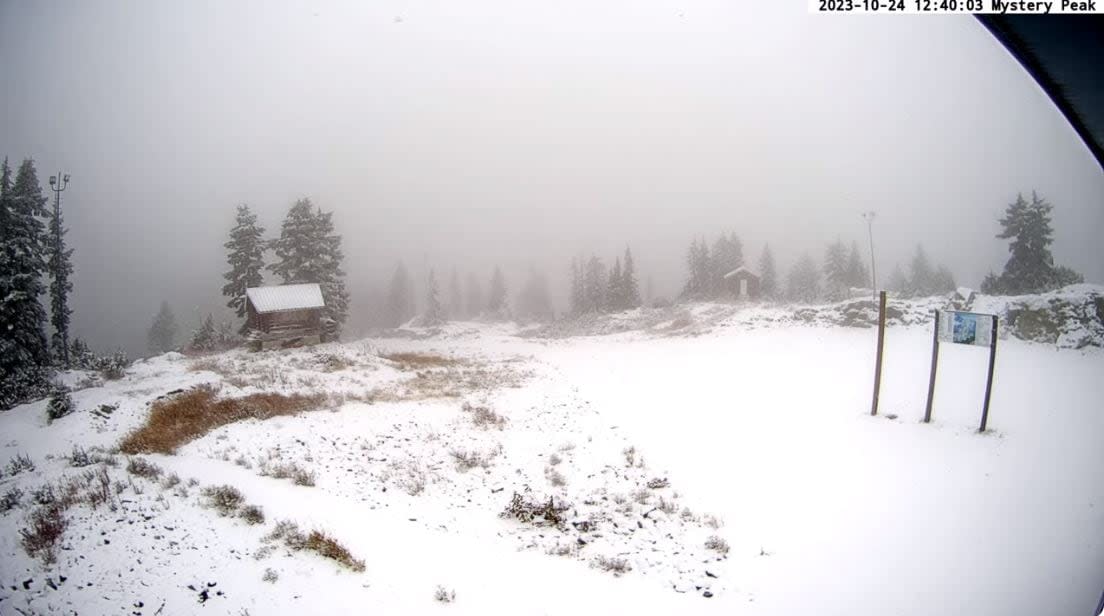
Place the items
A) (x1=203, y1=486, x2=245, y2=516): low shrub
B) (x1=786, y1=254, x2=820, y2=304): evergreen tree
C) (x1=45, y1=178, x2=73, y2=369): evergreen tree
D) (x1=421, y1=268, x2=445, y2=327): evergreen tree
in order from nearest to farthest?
(x1=45, y1=178, x2=73, y2=369): evergreen tree
(x1=203, y1=486, x2=245, y2=516): low shrub
(x1=786, y1=254, x2=820, y2=304): evergreen tree
(x1=421, y1=268, x2=445, y2=327): evergreen tree

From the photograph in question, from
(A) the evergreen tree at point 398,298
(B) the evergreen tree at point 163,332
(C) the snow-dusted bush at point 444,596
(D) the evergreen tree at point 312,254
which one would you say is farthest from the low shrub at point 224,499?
(A) the evergreen tree at point 398,298

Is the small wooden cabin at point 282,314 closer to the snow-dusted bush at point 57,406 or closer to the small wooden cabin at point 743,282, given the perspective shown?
the snow-dusted bush at point 57,406

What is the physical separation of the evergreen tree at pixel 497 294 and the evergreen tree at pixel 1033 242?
72606 millimetres

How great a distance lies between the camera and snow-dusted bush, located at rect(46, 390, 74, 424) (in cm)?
598

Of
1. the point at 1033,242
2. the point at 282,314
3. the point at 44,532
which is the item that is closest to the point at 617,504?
the point at 44,532

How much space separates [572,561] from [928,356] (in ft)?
63.4

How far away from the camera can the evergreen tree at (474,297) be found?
279 ft

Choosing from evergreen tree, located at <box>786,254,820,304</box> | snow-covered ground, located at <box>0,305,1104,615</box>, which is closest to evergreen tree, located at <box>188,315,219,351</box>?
snow-covered ground, located at <box>0,305,1104,615</box>

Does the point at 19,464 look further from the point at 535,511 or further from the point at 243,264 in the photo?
the point at 243,264

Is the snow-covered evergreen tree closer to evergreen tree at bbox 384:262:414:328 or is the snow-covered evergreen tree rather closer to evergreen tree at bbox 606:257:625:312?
evergreen tree at bbox 384:262:414:328

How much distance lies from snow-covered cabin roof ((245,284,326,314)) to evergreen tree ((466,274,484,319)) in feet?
190

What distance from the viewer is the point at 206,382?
13.1m

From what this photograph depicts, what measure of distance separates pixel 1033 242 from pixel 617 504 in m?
8.67

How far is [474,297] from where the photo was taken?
289ft
